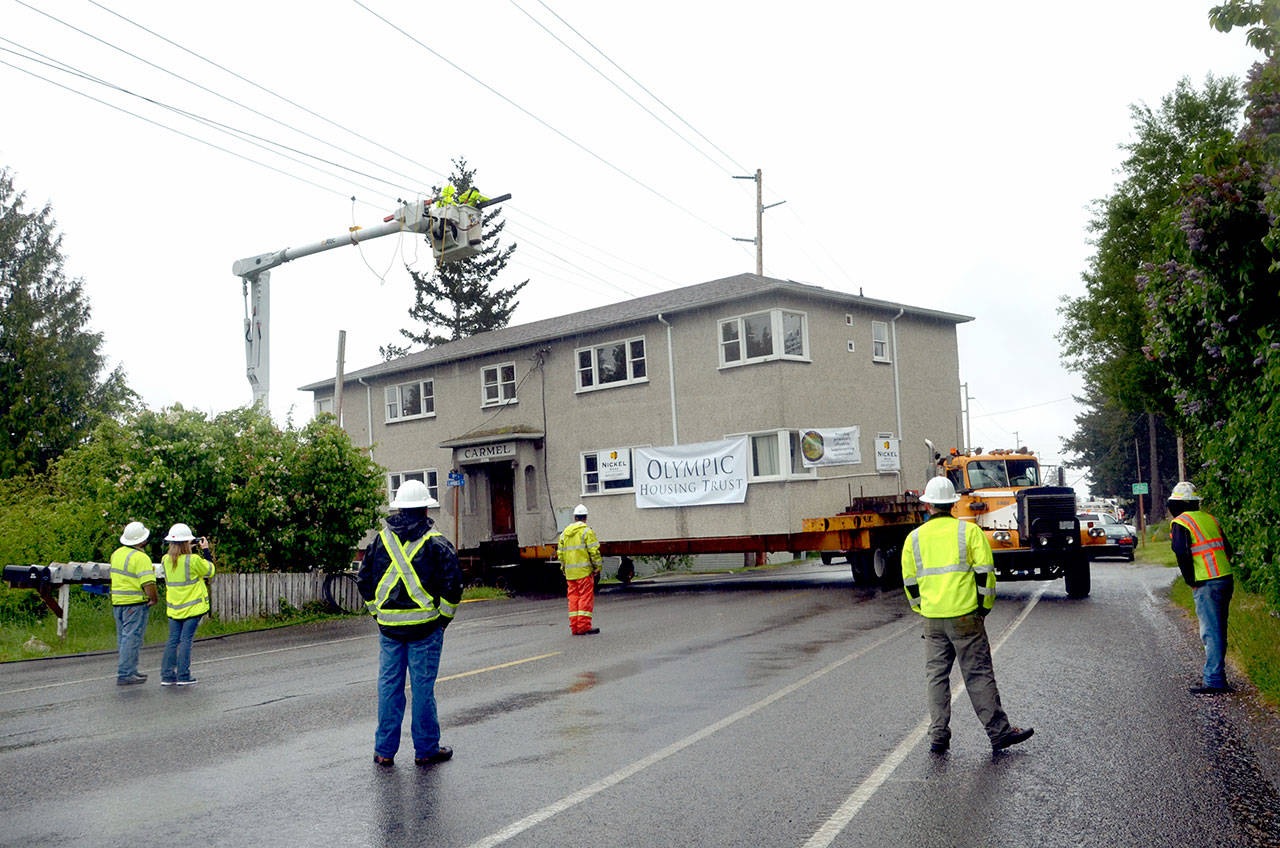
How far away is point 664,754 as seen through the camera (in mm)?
7648

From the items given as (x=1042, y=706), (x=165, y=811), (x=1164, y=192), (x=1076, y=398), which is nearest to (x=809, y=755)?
(x=1042, y=706)

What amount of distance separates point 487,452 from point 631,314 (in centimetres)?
608

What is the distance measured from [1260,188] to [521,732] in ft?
29.0

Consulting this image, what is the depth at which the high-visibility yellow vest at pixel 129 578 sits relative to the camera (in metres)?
12.9

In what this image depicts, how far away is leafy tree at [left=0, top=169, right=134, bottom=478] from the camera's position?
147 ft

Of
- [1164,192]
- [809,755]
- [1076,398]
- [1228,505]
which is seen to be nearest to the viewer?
[809,755]

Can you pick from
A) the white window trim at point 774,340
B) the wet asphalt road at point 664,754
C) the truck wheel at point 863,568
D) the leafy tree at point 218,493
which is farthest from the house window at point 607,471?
the wet asphalt road at point 664,754

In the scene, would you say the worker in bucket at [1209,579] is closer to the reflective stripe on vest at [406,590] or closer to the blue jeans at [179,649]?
the reflective stripe on vest at [406,590]

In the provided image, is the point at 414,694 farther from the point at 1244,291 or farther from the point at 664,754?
the point at 1244,291

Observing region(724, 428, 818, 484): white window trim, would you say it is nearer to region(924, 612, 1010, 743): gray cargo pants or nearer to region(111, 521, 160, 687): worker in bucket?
region(111, 521, 160, 687): worker in bucket

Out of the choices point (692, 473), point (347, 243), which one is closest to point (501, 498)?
point (692, 473)

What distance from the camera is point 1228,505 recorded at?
51.0ft

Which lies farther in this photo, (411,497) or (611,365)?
(611,365)

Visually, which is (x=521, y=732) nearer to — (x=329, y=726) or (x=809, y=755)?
(x=329, y=726)
